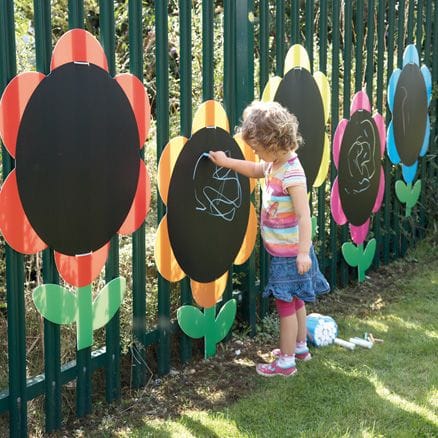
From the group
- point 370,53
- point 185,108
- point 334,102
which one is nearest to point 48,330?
point 185,108

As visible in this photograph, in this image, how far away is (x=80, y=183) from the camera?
117 inches

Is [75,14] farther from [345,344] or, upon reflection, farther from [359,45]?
[359,45]

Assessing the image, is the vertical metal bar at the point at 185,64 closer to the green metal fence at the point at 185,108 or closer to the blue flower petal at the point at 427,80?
the green metal fence at the point at 185,108

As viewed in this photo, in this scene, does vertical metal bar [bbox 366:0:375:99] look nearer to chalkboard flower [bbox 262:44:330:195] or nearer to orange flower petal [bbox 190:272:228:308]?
chalkboard flower [bbox 262:44:330:195]

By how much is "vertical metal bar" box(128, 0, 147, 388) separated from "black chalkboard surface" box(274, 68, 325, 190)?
1253mm

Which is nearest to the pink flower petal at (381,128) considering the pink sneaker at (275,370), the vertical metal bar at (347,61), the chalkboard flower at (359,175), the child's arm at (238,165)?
the chalkboard flower at (359,175)

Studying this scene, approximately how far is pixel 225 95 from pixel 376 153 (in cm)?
195

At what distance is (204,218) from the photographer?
3.73m

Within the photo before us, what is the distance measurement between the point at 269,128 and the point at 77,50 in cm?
101

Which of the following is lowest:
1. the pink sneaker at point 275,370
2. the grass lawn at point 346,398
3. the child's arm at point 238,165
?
the grass lawn at point 346,398

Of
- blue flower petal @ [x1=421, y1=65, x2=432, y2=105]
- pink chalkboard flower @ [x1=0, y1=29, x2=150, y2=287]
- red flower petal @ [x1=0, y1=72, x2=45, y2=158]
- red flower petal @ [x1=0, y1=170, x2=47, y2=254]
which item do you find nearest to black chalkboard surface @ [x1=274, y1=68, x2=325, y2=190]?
pink chalkboard flower @ [x1=0, y1=29, x2=150, y2=287]

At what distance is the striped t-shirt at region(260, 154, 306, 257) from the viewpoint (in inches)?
139

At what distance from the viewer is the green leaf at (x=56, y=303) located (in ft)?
9.44

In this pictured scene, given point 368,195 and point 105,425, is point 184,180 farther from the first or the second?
point 368,195
